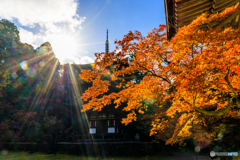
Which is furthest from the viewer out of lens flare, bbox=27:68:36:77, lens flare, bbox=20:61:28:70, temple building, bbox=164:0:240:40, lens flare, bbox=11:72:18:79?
lens flare, bbox=27:68:36:77

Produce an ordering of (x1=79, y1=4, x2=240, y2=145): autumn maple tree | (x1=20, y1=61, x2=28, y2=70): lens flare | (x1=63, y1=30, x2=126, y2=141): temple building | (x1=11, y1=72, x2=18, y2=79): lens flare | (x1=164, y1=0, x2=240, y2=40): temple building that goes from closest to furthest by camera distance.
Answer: (x1=164, y1=0, x2=240, y2=40): temple building
(x1=79, y1=4, x2=240, y2=145): autumn maple tree
(x1=63, y1=30, x2=126, y2=141): temple building
(x1=11, y1=72, x2=18, y2=79): lens flare
(x1=20, y1=61, x2=28, y2=70): lens flare

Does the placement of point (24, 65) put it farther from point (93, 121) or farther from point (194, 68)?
point (194, 68)

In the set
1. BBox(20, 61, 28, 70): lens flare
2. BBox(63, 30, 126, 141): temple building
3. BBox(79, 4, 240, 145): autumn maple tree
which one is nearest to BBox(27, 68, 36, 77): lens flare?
BBox(20, 61, 28, 70): lens flare

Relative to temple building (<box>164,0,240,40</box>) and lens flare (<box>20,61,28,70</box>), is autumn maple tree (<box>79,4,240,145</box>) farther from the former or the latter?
lens flare (<box>20,61,28,70</box>)

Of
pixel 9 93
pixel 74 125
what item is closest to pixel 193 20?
pixel 74 125

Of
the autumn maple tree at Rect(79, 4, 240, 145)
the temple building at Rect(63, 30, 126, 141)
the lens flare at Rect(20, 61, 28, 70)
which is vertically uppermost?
the lens flare at Rect(20, 61, 28, 70)

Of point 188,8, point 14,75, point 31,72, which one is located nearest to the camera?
point 188,8

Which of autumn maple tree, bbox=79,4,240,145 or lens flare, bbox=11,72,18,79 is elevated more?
lens flare, bbox=11,72,18,79

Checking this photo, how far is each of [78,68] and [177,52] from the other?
52.5 feet

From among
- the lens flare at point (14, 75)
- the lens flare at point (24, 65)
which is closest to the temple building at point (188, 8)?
the lens flare at point (14, 75)

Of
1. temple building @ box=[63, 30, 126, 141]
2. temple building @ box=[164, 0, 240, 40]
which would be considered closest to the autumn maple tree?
temple building @ box=[164, 0, 240, 40]

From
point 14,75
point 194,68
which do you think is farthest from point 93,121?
point 194,68

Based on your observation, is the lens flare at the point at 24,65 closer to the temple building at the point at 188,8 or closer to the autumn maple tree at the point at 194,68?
the autumn maple tree at the point at 194,68

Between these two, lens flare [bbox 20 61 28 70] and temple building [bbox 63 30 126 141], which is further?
lens flare [bbox 20 61 28 70]
